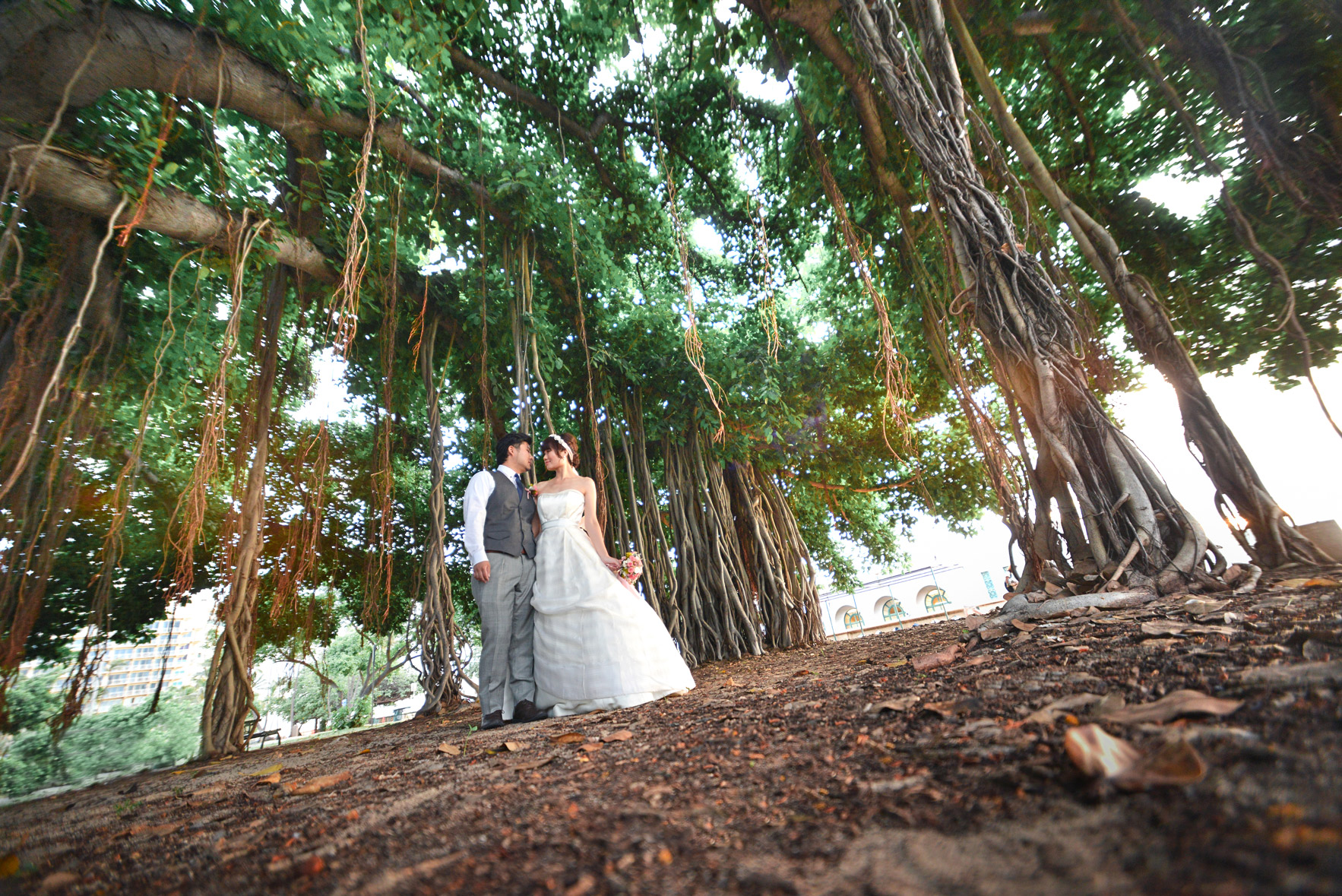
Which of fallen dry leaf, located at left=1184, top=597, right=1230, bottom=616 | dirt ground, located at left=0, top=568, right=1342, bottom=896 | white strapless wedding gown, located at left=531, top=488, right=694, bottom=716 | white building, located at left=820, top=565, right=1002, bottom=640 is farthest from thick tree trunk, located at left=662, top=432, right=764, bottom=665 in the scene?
white building, located at left=820, top=565, right=1002, bottom=640

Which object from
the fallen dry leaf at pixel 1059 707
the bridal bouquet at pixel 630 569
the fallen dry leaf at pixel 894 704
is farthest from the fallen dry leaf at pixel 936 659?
the bridal bouquet at pixel 630 569

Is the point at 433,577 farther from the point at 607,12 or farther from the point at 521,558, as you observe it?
the point at 607,12

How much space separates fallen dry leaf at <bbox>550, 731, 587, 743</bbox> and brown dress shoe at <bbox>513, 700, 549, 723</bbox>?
0.85 m

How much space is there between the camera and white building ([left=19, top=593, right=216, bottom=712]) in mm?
3654

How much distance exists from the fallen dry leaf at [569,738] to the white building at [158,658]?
2.87 m

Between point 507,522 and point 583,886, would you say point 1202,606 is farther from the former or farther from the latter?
point 507,522

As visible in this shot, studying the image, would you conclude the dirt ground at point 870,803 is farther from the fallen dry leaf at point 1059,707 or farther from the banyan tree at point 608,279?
the banyan tree at point 608,279

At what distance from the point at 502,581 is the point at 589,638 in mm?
503

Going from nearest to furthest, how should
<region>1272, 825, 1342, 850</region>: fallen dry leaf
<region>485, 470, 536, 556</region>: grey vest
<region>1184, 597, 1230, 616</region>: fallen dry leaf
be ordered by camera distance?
<region>1272, 825, 1342, 850</region>: fallen dry leaf < <region>1184, 597, 1230, 616</region>: fallen dry leaf < <region>485, 470, 536, 556</region>: grey vest

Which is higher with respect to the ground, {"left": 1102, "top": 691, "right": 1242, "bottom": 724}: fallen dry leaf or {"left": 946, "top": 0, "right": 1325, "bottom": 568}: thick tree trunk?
{"left": 946, "top": 0, "right": 1325, "bottom": 568}: thick tree trunk

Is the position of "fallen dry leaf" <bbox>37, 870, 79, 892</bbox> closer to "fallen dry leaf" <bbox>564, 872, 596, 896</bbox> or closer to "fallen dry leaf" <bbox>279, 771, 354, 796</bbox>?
"fallen dry leaf" <bbox>279, 771, 354, 796</bbox>

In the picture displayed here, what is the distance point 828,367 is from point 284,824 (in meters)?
4.51

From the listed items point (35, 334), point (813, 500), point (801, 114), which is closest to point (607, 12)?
point (801, 114)

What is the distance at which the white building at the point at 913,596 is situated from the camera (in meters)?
17.0
